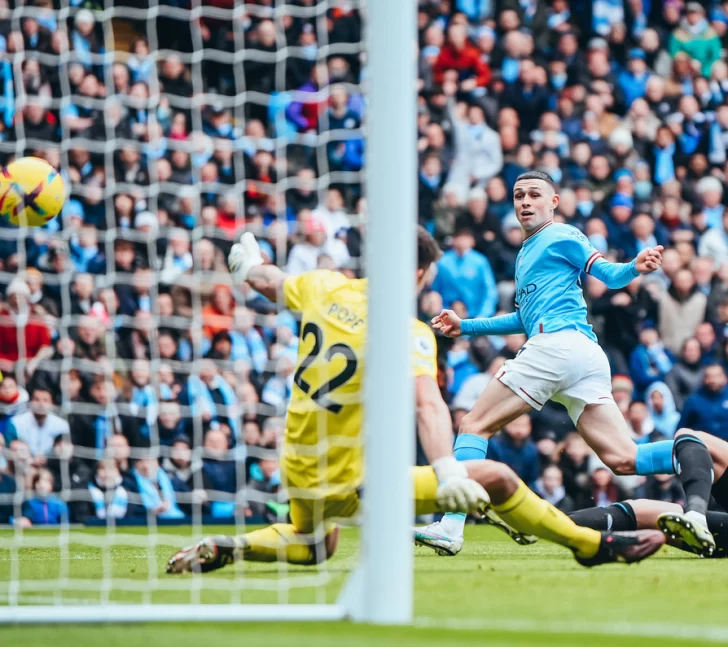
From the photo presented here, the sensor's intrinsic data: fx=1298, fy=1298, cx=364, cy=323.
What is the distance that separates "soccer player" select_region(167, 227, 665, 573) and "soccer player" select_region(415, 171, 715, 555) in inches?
44.8

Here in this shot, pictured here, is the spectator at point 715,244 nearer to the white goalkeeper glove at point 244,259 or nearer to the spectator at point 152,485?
the spectator at point 152,485

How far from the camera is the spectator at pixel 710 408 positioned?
11414 mm

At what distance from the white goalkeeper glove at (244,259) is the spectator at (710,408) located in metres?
6.44

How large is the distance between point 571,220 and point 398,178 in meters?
8.69

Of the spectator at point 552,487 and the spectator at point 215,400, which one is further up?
the spectator at point 215,400

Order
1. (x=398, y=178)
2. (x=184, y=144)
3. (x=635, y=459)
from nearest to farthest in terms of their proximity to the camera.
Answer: (x=398, y=178)
(x=635, y=459)
(x=184, y=144)

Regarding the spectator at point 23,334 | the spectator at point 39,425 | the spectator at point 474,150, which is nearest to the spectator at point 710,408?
the spectator at point 474,150

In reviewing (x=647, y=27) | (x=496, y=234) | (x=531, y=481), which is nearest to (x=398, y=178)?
(x=531, y=481)

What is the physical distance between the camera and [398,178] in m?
4.60

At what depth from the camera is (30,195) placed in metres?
6.79

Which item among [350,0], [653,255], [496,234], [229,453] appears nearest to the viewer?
[653,255]

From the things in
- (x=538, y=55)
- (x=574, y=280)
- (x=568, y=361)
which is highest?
(x=538, y=55)

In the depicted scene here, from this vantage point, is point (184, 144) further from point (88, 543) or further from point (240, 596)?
point (240, 596)

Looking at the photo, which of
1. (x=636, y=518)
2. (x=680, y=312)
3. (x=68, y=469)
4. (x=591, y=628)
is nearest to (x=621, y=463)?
(x=636, y=518)
